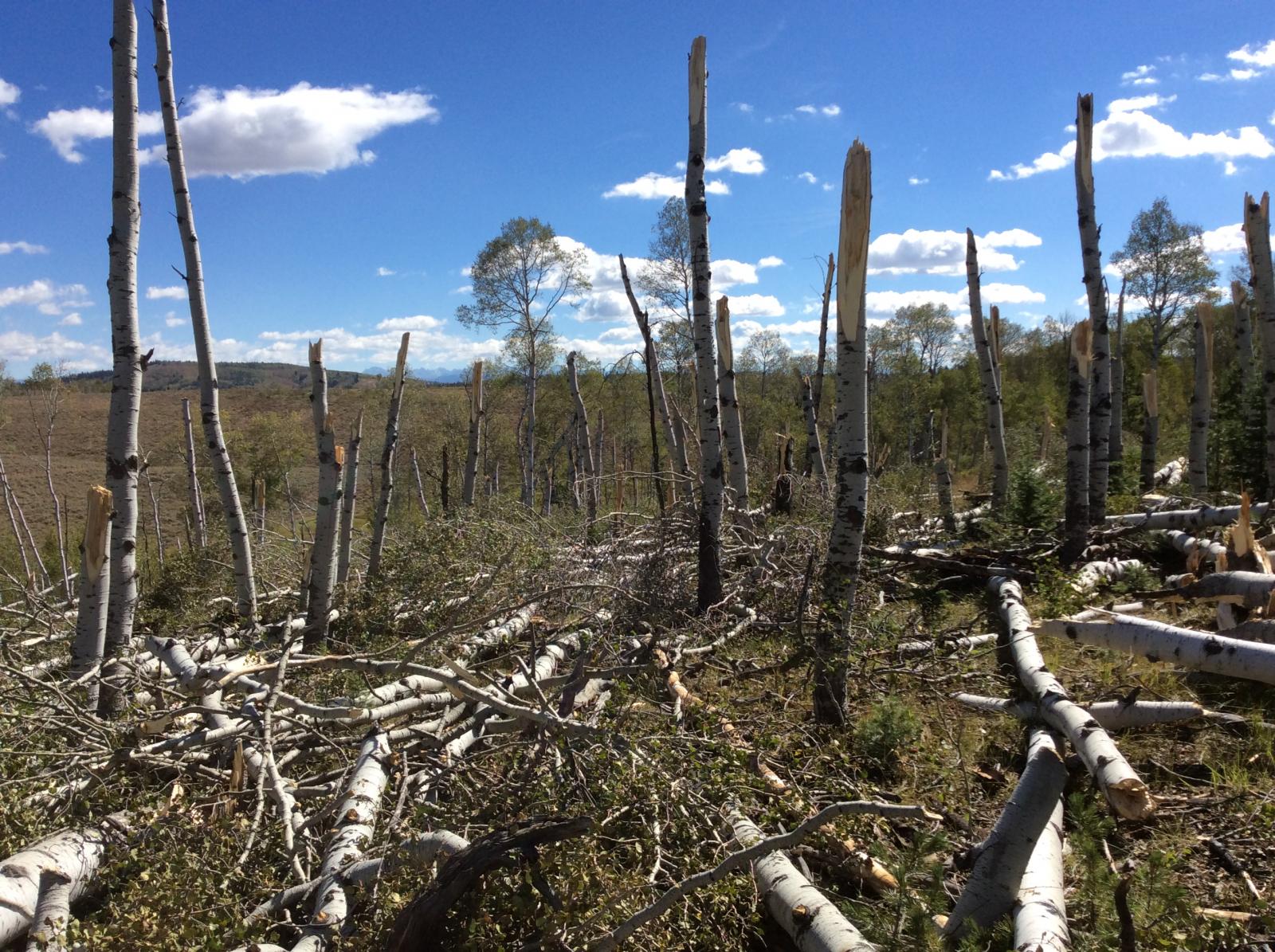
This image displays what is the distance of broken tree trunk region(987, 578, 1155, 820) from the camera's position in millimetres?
2922

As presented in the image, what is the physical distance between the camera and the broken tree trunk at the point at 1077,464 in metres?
7.28

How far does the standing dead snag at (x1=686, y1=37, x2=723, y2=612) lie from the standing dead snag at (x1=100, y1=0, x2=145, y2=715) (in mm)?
4376

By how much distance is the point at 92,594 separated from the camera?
16.1 ft

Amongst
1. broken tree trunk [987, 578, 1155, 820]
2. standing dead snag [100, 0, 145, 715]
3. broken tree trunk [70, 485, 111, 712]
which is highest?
standing dead snag [100, 0, 145, 715]

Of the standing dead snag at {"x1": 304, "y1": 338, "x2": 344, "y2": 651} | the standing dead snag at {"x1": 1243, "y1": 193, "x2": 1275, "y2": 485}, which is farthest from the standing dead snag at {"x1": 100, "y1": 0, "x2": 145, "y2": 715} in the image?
the standing dead snag at {"x1": 1243, "y1": 193, "x2": 1275, "y2": 485}

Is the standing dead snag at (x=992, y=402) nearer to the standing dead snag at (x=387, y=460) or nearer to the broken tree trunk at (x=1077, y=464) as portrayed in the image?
the broken tree trunk at (x=1077, y=464)

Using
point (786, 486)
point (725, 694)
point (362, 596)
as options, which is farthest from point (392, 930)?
point (786, 486)

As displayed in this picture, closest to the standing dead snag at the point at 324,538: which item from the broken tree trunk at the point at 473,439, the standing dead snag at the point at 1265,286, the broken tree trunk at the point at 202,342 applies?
the broken tree trunk at the point at 202,342

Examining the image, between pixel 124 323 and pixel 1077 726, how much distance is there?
6523mm

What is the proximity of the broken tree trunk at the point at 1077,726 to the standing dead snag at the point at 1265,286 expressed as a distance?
6009mm

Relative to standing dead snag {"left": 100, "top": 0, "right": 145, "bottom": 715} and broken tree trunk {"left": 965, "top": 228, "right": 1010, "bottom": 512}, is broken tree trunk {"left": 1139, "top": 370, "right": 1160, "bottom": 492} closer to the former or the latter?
broken tree trunk {"left": 965, "top": 228, "right": 1010, "bottom": 512}

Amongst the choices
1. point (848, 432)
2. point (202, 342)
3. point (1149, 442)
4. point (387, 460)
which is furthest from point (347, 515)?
point (1149, 442)

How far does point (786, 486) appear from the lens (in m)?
9.47

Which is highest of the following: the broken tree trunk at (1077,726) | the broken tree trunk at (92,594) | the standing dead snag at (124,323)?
the standing dead snag at (124,323)
